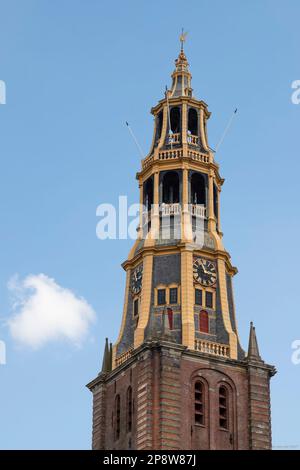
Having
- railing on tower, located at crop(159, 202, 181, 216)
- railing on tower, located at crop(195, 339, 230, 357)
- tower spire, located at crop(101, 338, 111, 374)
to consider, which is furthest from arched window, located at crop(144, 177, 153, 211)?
railing on tower, located at crop(195, 339, 230, 357)

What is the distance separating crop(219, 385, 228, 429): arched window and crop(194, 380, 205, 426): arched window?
1.88 meters

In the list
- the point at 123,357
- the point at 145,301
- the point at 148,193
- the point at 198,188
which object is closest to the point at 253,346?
the point at 145,301

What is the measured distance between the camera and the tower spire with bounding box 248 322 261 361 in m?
110

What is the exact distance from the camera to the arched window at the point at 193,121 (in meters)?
125

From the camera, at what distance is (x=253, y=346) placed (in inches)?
4355

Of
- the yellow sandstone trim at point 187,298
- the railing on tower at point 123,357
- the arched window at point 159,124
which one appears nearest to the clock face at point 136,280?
the yellow sandstone trim at point 187,298

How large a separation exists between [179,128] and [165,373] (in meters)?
30.1

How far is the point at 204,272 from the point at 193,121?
62.1 ft

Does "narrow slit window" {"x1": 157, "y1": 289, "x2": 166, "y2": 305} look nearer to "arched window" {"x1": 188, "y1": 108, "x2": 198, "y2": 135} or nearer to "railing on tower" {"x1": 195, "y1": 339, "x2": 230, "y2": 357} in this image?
"railing on tower" {"x1": 195, "y1": 339, "x2": 230, "y2": 357}

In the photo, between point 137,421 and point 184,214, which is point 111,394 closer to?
point 137,421

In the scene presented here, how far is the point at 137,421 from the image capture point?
103375 mm

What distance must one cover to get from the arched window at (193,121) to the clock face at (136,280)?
17.0 m
